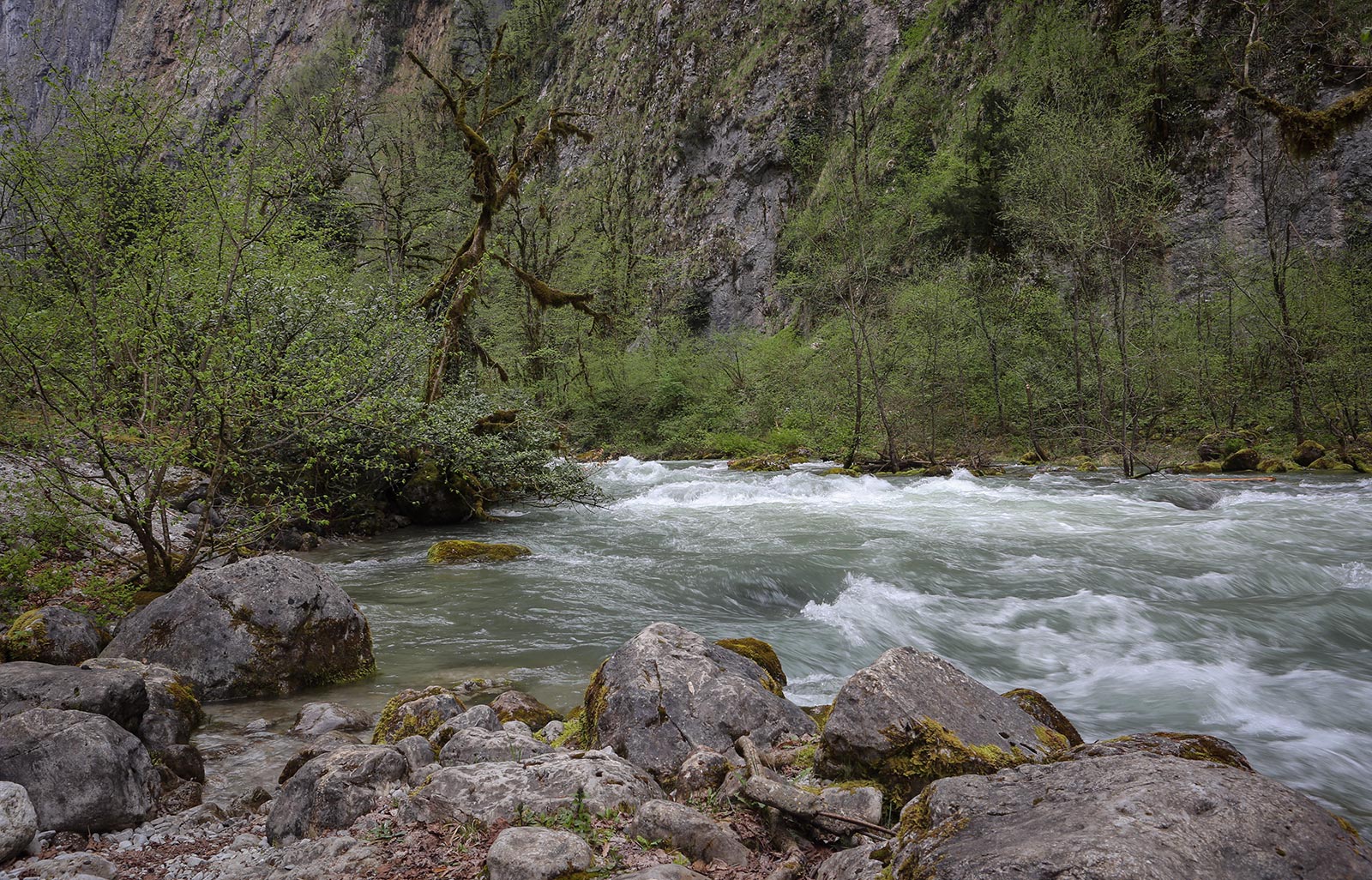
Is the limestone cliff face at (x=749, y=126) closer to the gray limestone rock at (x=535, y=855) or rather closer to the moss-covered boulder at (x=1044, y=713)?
the moss-covered boulder at (x=1044, y=713)

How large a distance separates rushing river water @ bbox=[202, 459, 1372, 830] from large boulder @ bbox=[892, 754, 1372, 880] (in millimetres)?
2737

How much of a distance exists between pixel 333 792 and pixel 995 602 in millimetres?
7434

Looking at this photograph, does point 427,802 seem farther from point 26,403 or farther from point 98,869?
point 26,403

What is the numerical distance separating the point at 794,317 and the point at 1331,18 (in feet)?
71.1

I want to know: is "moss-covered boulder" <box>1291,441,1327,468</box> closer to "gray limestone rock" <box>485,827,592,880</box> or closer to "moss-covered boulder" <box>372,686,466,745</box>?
"moss-covered boulder" <box>372,686,466,745</box>

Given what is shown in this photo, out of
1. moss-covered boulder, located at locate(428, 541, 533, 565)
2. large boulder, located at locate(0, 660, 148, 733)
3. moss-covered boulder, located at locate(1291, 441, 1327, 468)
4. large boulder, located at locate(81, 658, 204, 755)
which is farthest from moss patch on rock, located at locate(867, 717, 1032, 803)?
moss-covered boulder, located at locate(1291, 441, 1327, 468)

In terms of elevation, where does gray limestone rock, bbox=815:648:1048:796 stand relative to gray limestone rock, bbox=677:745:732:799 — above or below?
above

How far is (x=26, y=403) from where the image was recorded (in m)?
6.91

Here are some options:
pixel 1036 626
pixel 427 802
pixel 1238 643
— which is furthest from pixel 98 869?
pixel 1238 643

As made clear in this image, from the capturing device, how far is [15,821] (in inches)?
117

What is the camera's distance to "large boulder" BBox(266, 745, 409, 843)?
3131 mm

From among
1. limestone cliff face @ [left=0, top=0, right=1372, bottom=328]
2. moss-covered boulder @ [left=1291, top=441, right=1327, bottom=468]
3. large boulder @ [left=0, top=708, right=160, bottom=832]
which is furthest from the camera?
limestone cliff face @ [left=0, top=0, right=1372, bottom=328]

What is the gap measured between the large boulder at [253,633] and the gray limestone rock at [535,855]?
3.91m

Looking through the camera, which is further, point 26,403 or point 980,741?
point 26,403
